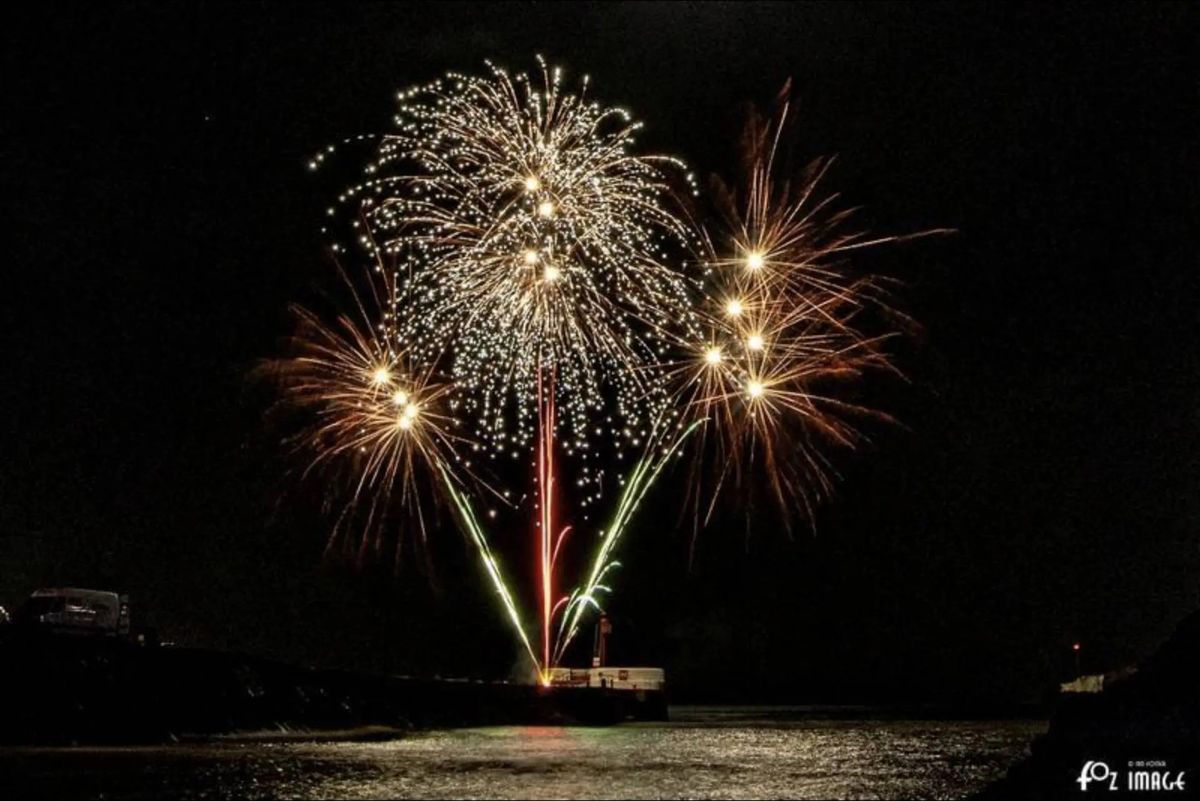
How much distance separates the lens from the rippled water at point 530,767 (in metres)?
20.2

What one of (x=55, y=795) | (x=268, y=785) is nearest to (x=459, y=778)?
(x=268, y=785)

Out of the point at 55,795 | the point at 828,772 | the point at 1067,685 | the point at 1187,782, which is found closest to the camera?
the point at 1187,782

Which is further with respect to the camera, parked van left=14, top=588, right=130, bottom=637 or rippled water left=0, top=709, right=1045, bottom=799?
parked van left=14, top=588, right=130, bottom=637

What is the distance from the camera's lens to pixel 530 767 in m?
24.3

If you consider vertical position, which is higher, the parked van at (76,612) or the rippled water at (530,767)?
the parked van at (76,612)

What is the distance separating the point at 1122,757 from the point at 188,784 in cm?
1239

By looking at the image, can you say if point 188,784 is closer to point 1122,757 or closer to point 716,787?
point 716,787

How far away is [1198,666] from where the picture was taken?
1678cm

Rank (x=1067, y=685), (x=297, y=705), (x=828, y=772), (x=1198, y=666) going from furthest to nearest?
(x=1067, y=685), (x=297, y=705), (x=828, y=772), (x=1198, y=666)

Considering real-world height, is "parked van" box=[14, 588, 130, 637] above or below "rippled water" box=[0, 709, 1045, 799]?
above

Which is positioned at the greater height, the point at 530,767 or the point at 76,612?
the point at 76,612

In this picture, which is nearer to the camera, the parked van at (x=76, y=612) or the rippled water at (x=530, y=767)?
the rippled water at (x=530, y=767)

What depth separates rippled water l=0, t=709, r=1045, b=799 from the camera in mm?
20234

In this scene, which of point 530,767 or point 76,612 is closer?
point 530,767
